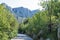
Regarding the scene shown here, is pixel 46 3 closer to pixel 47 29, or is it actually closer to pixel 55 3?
pixel 55 3

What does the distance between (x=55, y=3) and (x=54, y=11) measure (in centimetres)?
121

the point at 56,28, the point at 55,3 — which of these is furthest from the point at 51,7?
the point at 56,28

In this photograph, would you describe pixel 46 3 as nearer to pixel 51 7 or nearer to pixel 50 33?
pixel 51 7

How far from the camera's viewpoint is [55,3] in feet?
97.8

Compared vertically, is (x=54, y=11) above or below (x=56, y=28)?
above

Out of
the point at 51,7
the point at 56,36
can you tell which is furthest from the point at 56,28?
the point at 51,7

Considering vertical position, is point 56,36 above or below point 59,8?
below

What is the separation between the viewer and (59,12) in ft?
99.3

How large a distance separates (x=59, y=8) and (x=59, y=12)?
695mm

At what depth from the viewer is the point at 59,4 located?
3070 cm

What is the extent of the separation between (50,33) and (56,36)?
3.59ft

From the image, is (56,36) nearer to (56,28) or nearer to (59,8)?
(56,28)

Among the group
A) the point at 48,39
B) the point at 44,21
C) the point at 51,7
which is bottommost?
the point at 48,39

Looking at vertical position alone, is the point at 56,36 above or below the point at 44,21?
below
